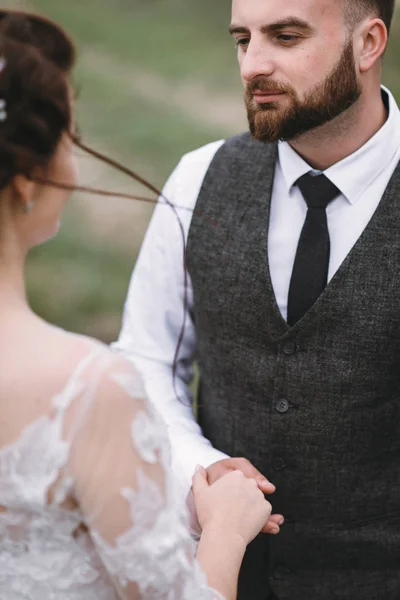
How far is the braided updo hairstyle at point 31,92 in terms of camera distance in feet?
4.62

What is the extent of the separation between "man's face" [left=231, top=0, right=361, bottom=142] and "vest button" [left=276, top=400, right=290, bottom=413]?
626 mm

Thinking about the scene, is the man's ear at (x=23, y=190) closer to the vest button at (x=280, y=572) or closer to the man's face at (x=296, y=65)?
the man's face at (x=296, y=65)

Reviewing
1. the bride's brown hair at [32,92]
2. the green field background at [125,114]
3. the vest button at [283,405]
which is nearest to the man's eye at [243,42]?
the green field background at [125,114]

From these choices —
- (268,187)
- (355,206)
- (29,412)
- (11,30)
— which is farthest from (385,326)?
(11,30)

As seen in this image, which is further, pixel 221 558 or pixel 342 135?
pixel 342 135

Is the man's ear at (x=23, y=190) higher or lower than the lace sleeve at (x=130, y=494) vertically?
higher

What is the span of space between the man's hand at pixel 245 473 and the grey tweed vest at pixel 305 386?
155 millimetres

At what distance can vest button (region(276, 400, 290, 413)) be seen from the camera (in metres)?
2.05

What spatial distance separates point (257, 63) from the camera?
6.78 feet

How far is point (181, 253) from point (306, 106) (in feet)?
1.64

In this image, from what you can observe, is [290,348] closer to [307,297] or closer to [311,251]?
[307,297]

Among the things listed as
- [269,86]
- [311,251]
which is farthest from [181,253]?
[269,86]

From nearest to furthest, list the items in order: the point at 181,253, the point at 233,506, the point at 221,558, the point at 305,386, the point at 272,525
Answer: the point at 221,558 → the point at 233,506 → the point at 272,525 → the point at 305,386 → the point at 181,253

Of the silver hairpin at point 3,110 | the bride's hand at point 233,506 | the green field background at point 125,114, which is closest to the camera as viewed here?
the silver hairpin at point 3,110
